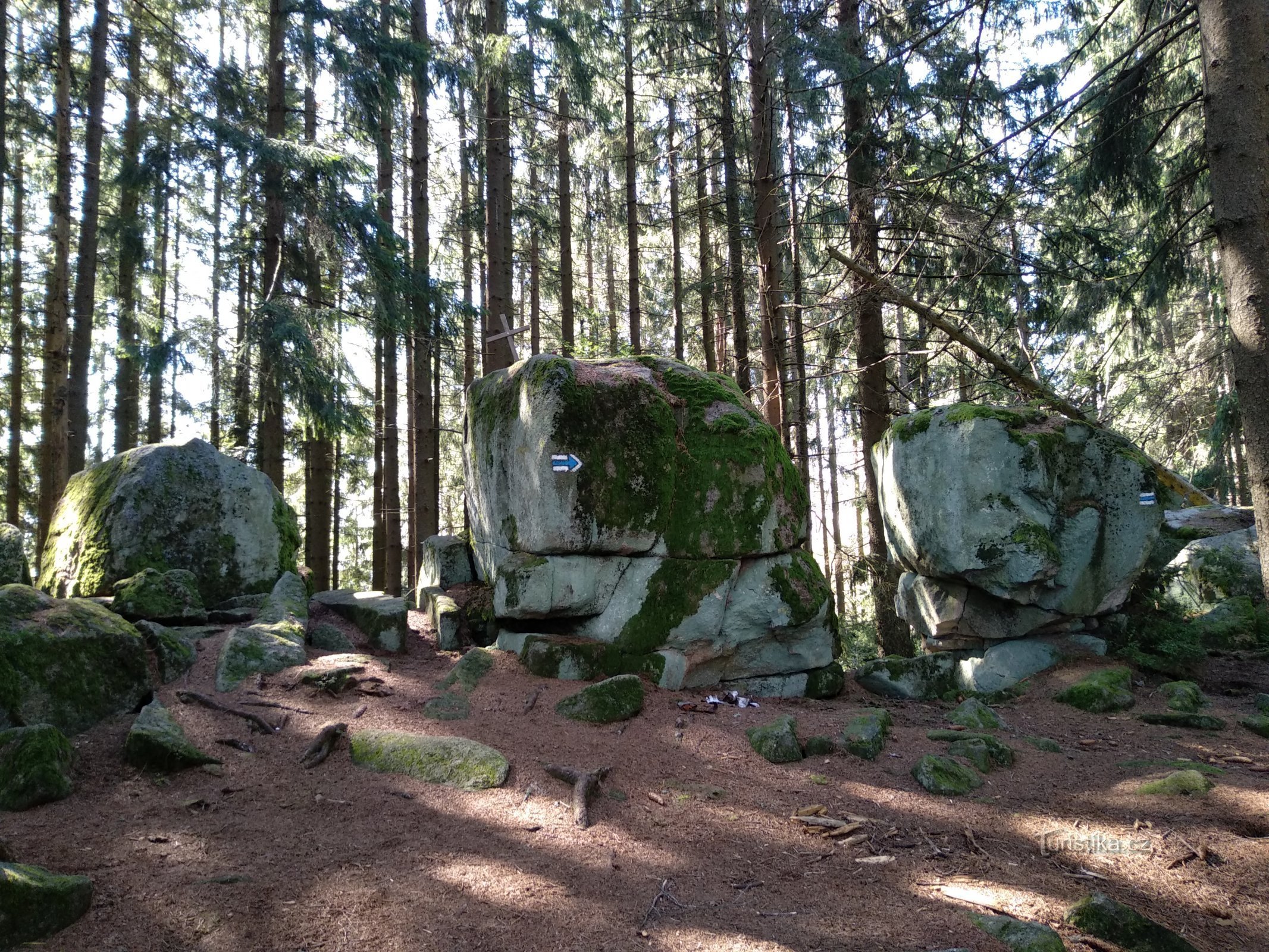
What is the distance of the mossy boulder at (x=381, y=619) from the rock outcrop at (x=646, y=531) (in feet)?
3.50

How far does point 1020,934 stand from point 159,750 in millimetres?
4649

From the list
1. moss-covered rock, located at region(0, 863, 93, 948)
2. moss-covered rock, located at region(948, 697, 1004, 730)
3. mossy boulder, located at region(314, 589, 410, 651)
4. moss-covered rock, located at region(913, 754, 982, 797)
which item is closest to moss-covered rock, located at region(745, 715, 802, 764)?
moss-covered rock, located at region(913, 754, 982, 797)

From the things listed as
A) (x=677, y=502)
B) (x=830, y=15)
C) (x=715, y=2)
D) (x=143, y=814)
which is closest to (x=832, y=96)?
(x=830, y=15)

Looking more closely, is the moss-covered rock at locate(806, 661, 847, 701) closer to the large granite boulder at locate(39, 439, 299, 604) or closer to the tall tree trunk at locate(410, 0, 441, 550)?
the large granite boulder at locate(39, 439, 299, 604)

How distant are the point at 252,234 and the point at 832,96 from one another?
9.71m

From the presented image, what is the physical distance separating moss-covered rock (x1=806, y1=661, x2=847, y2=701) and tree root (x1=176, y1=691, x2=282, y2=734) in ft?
16.0

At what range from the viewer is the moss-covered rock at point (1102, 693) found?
7.06 m

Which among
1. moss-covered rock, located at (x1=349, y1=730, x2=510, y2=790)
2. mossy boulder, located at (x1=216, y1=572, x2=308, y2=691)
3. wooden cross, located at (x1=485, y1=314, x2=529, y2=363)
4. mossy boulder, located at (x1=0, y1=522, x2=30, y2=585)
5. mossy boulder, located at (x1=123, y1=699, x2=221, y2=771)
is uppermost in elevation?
wooden cross, located at (x1=485, y1=314, x2=529, y2=363)

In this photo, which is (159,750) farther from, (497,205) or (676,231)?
(676,231)

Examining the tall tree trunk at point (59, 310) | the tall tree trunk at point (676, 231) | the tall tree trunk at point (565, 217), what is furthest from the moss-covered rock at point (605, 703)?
the tall tree trunk at point (676, 231)

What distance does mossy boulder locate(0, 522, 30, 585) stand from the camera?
20.6ft

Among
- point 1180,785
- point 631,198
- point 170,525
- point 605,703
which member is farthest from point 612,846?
point 631,198

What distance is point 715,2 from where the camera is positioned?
1212 centimetres

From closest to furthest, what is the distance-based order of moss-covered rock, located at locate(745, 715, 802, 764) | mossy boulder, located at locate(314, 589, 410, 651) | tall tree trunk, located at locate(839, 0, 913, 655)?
moss-covered rock, located at locate(745, 715, 802, 764)
mossy boulder, located at locate(314, 589, 410, 651)
tall tree trunk, located at locate(839, 0, 913, 655)
